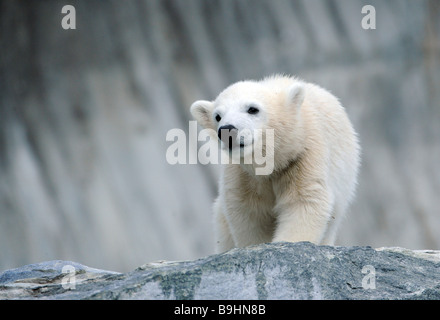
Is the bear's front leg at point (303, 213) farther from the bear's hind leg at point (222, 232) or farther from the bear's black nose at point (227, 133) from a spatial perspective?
the bear's hind leg at point (222, 232)

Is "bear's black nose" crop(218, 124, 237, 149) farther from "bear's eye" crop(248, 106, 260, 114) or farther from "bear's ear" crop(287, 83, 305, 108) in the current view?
"bear's ear" crop(287, 83, 305, 108)

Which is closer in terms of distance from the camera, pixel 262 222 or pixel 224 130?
pixel 224 130

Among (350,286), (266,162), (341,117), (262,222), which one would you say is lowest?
(350,286)

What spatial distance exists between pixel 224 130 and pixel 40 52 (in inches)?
176

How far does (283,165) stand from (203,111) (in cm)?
70

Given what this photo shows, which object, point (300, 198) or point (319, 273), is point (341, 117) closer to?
point (300, 198)

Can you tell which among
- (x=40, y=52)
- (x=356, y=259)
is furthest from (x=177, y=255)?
(x=356, y=259)

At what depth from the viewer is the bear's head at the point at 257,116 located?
396 centimetres

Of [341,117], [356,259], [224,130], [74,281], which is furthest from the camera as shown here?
[341,117]

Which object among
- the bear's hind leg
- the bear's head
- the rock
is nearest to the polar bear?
the bear's head

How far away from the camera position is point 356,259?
330cm

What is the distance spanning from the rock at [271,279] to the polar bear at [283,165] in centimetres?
67

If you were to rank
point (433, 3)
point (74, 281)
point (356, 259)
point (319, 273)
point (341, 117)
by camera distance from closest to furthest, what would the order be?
point (319, 273), point (356, 259), point (74, 281), point (341, 117), point (433, 3)

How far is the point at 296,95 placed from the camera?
425 cm
